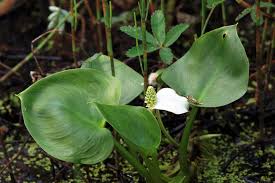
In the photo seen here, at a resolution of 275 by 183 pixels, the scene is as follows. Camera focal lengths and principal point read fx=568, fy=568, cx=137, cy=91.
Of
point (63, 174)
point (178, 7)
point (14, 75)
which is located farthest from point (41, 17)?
point (63, 174)

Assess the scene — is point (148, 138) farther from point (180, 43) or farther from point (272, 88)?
point (180, 43)

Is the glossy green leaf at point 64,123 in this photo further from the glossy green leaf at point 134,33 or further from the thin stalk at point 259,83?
the thin stalk at point 259,83

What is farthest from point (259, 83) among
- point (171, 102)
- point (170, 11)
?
point (170, 11)

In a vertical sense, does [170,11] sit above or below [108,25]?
below

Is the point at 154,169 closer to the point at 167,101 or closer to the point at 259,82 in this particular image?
the point at 167,101

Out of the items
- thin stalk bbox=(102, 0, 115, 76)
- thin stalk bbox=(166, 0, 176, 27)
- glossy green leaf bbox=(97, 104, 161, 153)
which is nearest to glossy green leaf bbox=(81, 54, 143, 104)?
thin stalk bbox=(102, 0, 115, 76)

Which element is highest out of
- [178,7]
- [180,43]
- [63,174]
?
[178,7]
